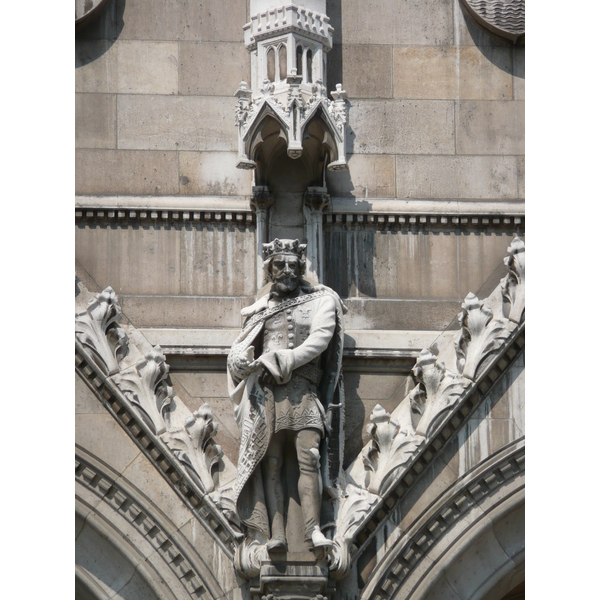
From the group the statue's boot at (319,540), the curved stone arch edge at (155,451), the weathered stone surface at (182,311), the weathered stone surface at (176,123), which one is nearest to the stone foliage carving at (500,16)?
the weathered stone surface at (176,123)

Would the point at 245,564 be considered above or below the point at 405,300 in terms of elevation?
below

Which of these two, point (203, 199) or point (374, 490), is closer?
point (374, 490)

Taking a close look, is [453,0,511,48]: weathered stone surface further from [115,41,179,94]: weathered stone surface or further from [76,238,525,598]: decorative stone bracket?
[115,41,179,94]: weathered stone surface

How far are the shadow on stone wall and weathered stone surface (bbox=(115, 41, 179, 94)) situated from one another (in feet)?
0.39

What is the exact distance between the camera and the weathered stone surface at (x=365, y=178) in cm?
1691

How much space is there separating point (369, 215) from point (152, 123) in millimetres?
2113

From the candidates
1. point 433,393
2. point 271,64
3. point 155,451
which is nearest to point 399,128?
point 271,64

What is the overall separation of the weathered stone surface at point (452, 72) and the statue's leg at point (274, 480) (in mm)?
3737

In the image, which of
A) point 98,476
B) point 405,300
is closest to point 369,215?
point 405,300

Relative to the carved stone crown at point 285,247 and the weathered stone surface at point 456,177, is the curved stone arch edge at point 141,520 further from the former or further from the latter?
the weathered stone surface at point 456,177

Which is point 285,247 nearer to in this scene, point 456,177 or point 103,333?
point 103,333

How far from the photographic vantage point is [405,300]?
1667 centimetres

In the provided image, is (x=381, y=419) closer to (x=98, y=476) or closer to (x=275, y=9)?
(x=98, y=476)

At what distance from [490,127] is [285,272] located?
114 inches
